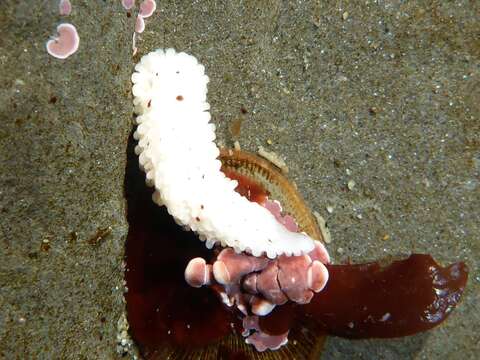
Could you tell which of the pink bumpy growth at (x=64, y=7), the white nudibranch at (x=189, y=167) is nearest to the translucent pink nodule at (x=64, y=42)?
the pink bumpy growth at (x=64, y=7)

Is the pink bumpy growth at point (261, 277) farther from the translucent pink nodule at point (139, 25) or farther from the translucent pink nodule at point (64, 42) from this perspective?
the translucent pink nodule at point (139, 25)

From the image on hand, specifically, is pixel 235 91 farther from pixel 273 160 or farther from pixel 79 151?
pixel 79 151

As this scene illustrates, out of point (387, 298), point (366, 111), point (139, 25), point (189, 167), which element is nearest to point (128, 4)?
point (139, 25)

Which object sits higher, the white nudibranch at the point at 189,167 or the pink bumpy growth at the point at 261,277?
the white nudibranch at the point at 189,167

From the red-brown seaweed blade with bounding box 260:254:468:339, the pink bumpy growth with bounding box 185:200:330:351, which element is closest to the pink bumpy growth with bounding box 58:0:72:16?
the pink bumpy growth with bounding box 185:200:330:351

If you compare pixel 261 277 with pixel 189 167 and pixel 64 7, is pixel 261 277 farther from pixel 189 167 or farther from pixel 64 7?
pixel 64 7
